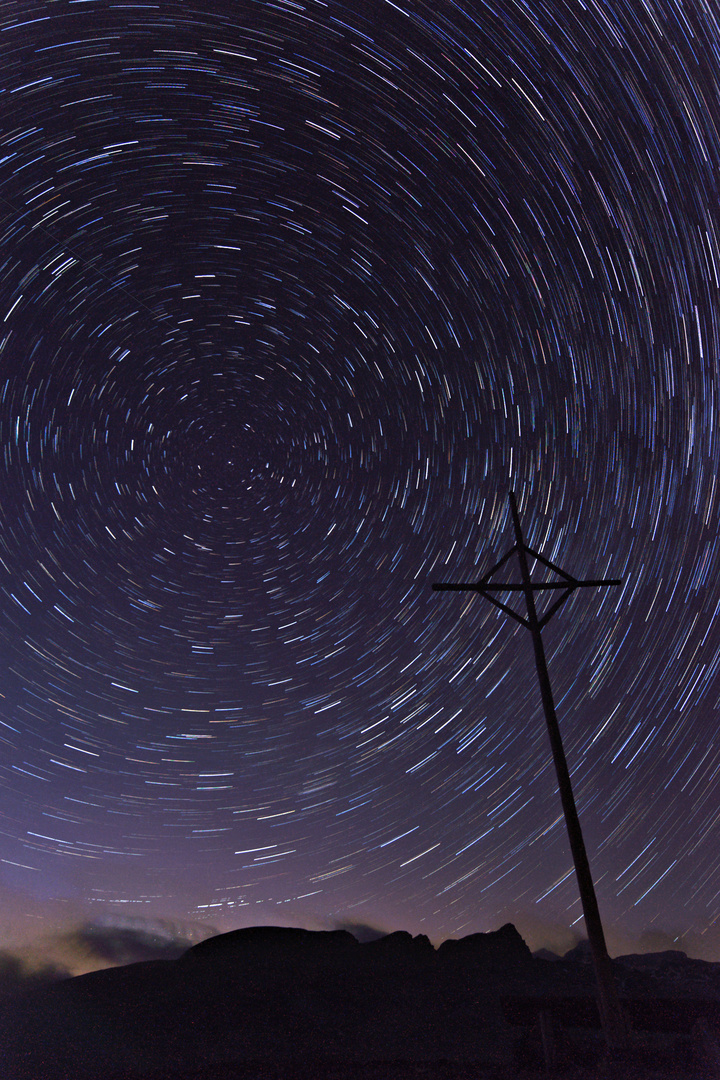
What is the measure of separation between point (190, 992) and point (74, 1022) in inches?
769

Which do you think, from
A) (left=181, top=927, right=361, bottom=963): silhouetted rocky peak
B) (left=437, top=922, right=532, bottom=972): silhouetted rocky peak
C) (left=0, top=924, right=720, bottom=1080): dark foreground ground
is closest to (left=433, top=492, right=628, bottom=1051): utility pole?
(left=0, top=924, right=720, bottom=1080): dark foreground ground

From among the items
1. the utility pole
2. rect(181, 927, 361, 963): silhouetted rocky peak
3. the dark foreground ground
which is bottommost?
the dark foreground ground

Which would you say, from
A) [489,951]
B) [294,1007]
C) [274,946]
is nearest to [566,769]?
[294,1007]

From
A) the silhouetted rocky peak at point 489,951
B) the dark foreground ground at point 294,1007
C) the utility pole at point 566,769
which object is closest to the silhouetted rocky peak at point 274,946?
the dark foreground ground at point 294,1007

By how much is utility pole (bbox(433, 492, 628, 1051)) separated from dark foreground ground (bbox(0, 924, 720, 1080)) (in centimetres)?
2811

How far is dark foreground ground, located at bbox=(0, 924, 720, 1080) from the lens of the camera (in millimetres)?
68062

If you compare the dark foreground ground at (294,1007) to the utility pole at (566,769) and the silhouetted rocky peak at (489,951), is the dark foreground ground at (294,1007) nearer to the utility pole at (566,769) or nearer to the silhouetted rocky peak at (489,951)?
the silhouetted rocky peak at (489,951)

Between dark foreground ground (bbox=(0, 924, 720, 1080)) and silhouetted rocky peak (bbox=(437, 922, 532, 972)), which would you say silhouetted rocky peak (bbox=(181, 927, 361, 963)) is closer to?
dark foreground ground (bbox=(0, 924, 720, 1080))

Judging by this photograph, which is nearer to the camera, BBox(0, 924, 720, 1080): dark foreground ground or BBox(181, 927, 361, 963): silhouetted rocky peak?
BBox(0, 924, 720, 1080): dark foreground ground

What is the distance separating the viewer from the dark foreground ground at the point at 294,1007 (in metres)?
68.1

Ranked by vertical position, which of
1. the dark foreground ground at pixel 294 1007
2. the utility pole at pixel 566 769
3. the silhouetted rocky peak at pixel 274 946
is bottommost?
the dark foreground ground at pixel 294 1007

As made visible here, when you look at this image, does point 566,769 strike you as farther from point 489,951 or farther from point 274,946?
point 274,946

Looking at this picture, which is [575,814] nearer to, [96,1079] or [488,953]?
[96,1079]

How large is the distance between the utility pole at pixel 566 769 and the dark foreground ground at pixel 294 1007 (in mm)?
28108
